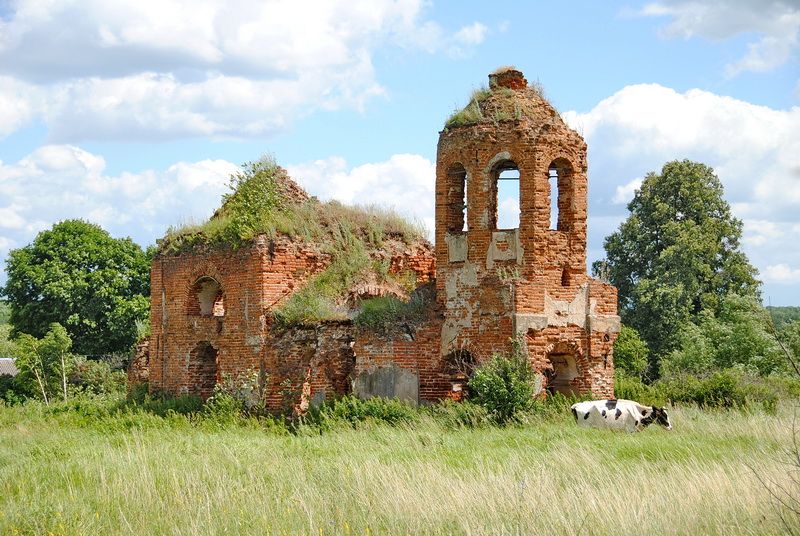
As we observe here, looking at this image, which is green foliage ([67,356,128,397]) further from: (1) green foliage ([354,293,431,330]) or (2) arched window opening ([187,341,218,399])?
(1) green foliage ([354,293,431,330])

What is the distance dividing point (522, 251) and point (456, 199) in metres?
1.82

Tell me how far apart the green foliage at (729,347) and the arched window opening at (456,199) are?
11597 mm

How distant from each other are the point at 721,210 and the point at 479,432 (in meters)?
20.8

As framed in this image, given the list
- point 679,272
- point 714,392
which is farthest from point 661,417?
point 679,272

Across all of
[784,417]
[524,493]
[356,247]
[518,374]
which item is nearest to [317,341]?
[356,247]

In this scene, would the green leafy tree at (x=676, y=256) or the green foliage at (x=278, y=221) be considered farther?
the green leafy tree at (x=676, y=256)

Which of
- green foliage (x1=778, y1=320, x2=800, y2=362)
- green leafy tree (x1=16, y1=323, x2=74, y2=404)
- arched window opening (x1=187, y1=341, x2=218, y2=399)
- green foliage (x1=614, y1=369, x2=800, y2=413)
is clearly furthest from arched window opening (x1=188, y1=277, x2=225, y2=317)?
green foliage (x1=778, y1=320, x2=800, y2=362)

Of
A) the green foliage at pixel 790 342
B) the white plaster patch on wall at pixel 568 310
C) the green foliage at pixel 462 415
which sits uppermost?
the white plaster patch on wall at pixel 568 310

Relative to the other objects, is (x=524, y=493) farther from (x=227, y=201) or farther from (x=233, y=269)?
(x=227, y=201)

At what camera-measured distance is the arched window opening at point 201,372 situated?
21.5 meters

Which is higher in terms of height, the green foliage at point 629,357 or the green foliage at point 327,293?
the green foliage at point 327,293

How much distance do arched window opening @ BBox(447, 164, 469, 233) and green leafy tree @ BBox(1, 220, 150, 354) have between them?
1992 centimetres

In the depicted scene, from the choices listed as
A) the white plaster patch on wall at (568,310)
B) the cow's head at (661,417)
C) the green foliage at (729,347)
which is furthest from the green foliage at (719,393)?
the green foliage at (729,347)

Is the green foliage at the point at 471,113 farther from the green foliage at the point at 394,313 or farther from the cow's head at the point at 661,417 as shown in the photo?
the cow's head at the point at 661,417
